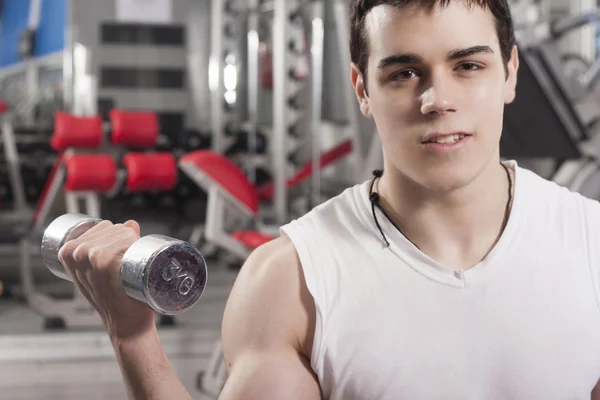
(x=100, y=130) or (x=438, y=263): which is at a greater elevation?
(x=438, y=263)

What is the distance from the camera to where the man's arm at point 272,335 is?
1077 millimetres

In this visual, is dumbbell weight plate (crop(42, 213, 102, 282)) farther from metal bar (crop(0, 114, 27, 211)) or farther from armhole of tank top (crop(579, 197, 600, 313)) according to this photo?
metal bar (crop(0, 114, 27, 211))

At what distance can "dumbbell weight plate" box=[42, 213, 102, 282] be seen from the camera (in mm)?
988

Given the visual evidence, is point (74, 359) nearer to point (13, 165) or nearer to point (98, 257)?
point (13, 165)

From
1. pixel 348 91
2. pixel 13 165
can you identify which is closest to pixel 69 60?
pixel 13 165

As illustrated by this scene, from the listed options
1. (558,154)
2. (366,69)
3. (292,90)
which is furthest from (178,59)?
(366,69)

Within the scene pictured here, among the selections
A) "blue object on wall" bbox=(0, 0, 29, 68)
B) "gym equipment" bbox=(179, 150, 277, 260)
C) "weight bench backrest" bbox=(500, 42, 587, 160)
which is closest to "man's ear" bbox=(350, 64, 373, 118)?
"weight bench backrest" bbox=(500, 42, 587, 160)

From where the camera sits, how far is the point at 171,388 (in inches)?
39.8

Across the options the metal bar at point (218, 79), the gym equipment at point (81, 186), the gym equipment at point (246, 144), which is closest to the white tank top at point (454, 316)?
the gym equipment at point (81, 186)

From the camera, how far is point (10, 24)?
256 inches

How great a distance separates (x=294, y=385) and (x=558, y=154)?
2.09 m

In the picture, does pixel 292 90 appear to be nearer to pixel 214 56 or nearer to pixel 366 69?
pixel 214 56

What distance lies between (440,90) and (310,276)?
31cm

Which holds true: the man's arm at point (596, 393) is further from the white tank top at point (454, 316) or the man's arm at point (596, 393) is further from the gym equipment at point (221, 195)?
the gym equipment at point (221, 195)
